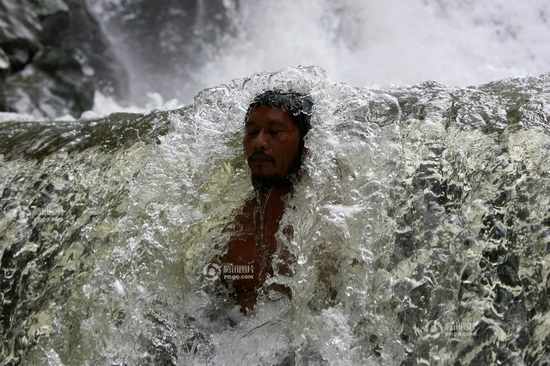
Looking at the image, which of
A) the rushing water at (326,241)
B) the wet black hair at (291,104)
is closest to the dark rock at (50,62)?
the rushing water at (326,241)

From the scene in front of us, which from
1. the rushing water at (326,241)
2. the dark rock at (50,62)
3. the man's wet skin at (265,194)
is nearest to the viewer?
the rushing water at (326,241)

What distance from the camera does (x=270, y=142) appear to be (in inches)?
106

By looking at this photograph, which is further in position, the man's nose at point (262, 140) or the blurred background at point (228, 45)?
the blurred background at point (228, 45)

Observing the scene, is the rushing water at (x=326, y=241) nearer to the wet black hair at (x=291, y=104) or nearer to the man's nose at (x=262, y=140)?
the wet black hair at (x=291, y=104)

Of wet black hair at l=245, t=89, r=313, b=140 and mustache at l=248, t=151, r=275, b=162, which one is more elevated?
wet black hair at l=245, t=89, r=313, b=140

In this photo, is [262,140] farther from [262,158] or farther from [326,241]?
[326,241]

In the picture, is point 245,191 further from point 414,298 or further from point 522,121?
point 522,121

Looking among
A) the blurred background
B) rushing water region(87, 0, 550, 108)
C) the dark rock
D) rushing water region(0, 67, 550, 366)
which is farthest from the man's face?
the dark rock

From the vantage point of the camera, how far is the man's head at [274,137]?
2.70 m

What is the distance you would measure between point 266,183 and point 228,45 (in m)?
8.31

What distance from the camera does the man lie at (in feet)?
8.83

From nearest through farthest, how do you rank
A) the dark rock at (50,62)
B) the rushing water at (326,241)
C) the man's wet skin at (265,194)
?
the rushing water at (326,241), the man's wet skin at (265,194), the dark rock at (50,62)

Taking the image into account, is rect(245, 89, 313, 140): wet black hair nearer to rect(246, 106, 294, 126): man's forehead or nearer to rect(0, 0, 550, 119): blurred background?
rect(246, 106, 294, 126): man's forehead

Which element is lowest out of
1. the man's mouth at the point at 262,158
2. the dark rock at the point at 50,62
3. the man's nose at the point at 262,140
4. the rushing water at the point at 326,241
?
the dark rock at the point at 50,62
